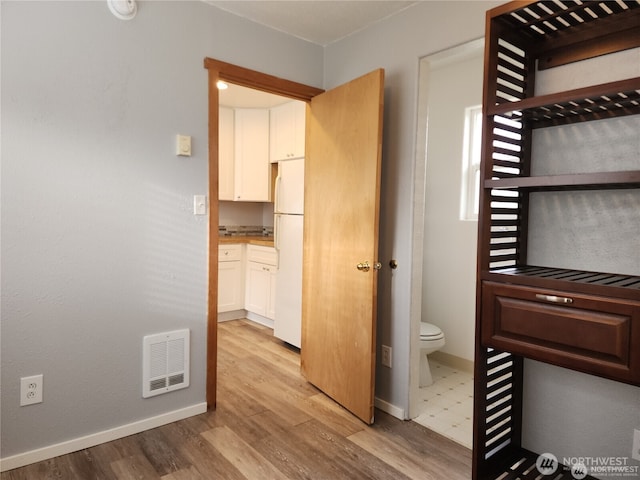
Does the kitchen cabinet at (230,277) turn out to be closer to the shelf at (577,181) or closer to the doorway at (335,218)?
the doorway at (335,218)

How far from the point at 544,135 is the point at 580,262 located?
57 centimetres

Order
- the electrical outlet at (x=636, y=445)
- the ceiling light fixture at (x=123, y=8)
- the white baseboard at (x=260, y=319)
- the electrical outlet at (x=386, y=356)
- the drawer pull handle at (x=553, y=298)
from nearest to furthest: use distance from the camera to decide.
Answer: the drawer pull handle at (x=553, y=298) → the electrical outlet at (x=636, y=445) → the ceiling light fixture at (x=123, y=8) → the electrical outlet at (x=386, y=356) → the white baseboard at (x=260, y=319)

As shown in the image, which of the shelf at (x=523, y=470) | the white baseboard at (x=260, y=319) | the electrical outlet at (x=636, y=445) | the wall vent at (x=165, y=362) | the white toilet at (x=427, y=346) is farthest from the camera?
the white baseboard at (x=260, y=319)

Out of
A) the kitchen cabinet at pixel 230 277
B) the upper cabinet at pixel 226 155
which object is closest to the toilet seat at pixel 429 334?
the kitchen cabinet at pixel 230 277

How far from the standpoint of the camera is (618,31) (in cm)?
163

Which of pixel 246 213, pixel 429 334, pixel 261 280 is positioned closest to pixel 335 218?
pixel 429 334

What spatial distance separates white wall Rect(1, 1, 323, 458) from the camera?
6.29 ft

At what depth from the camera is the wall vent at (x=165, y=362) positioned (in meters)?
2.30

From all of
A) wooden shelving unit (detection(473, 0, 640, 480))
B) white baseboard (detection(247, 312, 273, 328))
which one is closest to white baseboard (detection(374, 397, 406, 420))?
wooden shelving unit (detection(473, 0, 640, 480))

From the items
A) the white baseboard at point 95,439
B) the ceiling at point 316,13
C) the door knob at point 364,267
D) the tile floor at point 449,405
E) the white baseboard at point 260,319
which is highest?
the ceiling at point 316,13

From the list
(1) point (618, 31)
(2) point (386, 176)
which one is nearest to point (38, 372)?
(2) point (386, 176)

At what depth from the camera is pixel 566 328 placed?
142cm

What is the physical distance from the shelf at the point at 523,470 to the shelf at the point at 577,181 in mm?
1176

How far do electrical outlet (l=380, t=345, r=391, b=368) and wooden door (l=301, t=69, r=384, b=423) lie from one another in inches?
7.9
